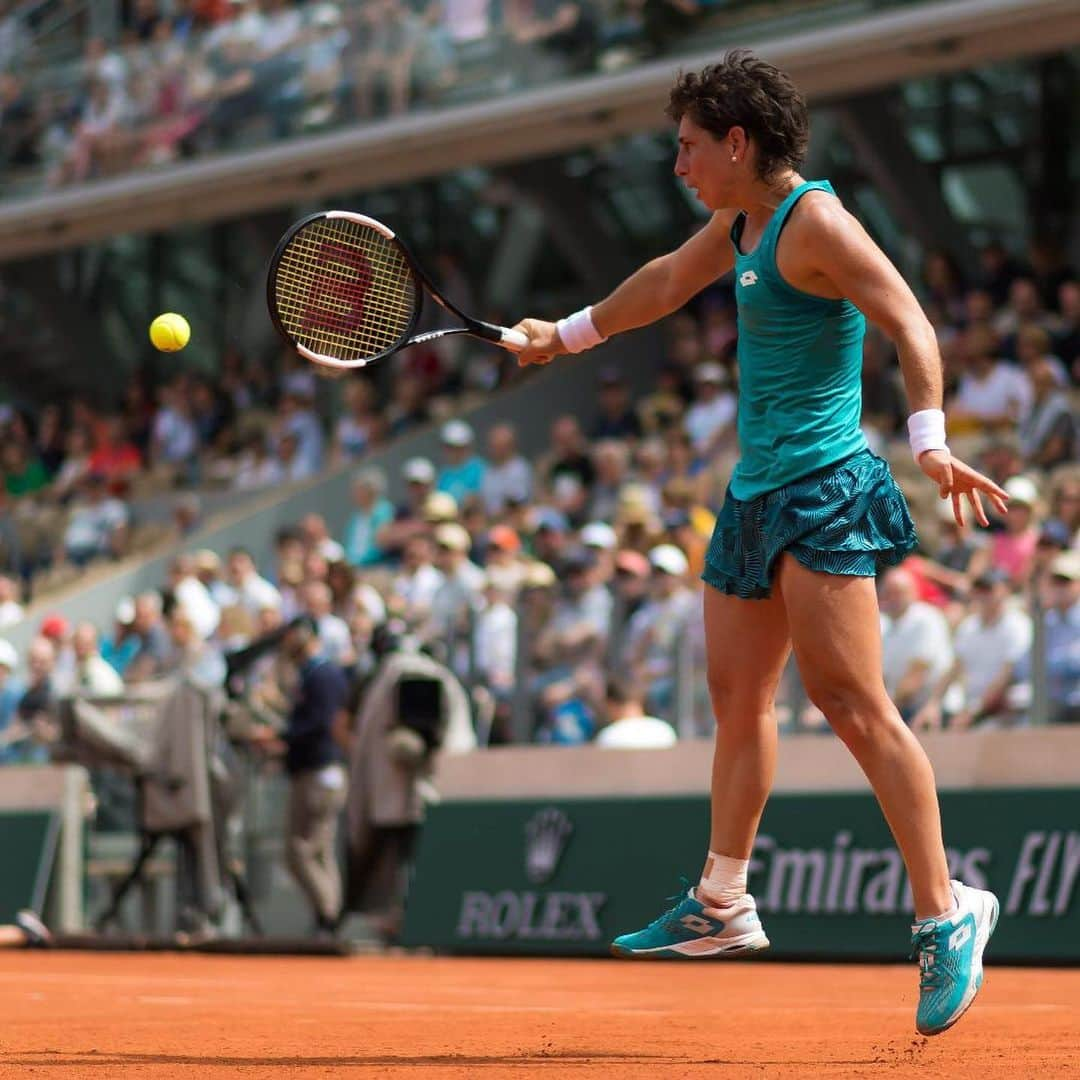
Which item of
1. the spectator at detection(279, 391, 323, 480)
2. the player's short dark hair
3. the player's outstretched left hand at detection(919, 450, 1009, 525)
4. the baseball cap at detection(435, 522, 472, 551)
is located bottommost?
the spectator at detection(279, 391, 323, 480)

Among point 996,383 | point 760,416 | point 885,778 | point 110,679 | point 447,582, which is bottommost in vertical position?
point 110,679

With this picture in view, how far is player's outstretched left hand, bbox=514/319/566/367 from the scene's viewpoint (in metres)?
6.98

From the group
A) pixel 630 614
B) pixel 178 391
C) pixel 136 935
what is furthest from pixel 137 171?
pixel 630 614

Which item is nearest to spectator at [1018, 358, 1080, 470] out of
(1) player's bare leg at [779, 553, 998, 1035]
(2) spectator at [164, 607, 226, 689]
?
(2) spectator at [164, 607, 226, 689]

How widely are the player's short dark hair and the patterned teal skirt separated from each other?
84 cm

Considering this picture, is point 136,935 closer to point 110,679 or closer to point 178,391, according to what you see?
point 110,679

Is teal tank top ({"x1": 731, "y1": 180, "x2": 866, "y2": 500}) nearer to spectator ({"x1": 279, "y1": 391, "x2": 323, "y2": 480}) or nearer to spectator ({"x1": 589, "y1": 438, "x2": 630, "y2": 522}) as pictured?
spectator ({"x1": 589, "y1": 438, "x2": 630, "y2": 522})

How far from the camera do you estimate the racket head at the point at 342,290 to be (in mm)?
6969

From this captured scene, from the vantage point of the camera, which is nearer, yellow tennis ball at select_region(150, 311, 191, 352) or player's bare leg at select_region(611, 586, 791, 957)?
player's bare leg at select_region(611, 586, 791, 957)

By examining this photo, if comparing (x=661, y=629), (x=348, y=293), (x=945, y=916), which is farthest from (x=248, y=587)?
(x=945, y=916)

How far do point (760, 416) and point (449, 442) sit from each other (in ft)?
45.4

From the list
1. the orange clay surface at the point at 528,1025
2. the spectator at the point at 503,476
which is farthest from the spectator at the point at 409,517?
the orange clay surface at the point at 528,1025

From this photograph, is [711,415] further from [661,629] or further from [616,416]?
[661,629]

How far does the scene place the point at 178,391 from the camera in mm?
26422
